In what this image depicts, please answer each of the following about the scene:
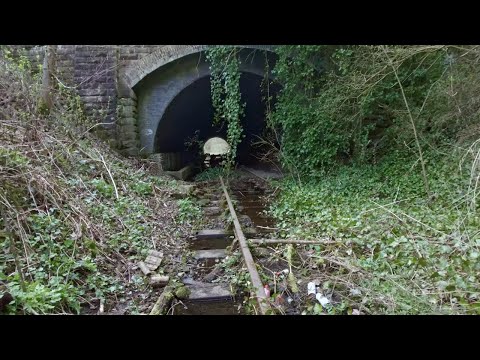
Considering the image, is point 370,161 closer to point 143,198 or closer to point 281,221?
point 281,221

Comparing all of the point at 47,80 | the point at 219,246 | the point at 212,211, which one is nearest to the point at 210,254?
the point at 219,246

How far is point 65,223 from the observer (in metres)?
4.69

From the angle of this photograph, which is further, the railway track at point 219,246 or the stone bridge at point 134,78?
the stone bridge at point 134,78

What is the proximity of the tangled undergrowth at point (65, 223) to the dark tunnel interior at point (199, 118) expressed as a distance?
5266 mm

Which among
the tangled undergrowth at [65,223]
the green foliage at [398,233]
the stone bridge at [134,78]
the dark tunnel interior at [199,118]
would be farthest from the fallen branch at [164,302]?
the dark tunnel interior at [199,118]

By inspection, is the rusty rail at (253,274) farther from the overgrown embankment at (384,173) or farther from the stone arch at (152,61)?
the stone arch at (152,61)

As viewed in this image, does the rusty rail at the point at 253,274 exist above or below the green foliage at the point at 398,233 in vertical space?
below

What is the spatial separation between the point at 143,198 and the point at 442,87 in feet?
23.4

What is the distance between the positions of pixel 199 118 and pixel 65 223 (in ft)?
47.8

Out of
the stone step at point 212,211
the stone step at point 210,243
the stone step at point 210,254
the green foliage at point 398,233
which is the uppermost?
the green foliage at point 398,233

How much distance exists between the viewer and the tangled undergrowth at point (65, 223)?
3.68 meters

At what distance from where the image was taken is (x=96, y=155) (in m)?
7.92

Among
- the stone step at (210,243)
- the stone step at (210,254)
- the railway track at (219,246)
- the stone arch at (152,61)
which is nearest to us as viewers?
the railway track at (219,246)

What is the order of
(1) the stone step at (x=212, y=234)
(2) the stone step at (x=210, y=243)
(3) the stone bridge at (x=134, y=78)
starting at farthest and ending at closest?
(3) the stone bridge at (x=134, y=78)
(1) the stone step at (x=212, y=234)
(2) the stone step at (x=210, y=243)
